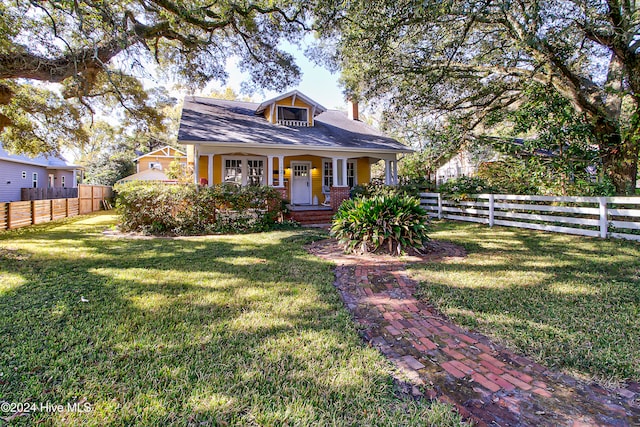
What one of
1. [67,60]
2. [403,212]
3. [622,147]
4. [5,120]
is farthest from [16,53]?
[622,147]

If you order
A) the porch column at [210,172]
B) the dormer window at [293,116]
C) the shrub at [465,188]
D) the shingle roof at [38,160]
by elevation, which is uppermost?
the dormer window at [293,116]

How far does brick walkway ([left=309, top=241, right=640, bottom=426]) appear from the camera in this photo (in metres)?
2.00

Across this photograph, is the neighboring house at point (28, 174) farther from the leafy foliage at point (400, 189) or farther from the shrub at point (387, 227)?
the shrub at point (387, 227)

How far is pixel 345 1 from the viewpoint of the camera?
7676 millimetres

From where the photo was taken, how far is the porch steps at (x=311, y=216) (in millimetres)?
11977

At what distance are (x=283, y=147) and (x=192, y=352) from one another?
10.7 metres

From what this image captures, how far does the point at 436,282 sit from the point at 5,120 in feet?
48.9

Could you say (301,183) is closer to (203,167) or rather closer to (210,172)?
(210,172)

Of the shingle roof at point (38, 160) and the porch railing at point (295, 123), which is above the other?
the porch railing at point (295, 123)

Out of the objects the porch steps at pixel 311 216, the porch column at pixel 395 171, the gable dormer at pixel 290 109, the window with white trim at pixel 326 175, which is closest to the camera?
the porch steps at pixel 311 216

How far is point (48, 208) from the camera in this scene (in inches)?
568

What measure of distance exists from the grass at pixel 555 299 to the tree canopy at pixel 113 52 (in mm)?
9196

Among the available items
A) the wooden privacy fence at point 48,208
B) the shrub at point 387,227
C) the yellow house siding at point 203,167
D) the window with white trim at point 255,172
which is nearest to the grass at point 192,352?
the shrub at point 387,227

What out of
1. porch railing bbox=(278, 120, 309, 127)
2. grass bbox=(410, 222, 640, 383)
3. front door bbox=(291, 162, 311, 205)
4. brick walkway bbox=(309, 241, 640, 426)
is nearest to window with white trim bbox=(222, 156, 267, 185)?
front door bbox=(291, 162, 311, 205)
